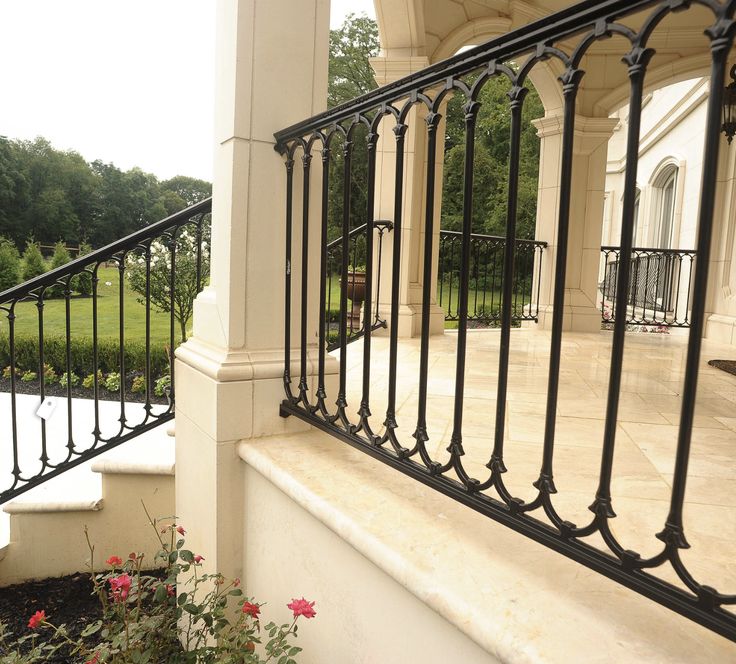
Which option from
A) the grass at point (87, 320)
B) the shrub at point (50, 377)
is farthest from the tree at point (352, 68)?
the shrub at point (50, 377)

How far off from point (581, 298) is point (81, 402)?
6.77m

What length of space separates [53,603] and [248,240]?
2663mm

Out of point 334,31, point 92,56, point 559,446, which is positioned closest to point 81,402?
point 559,446

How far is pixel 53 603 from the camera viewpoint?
10.5 ft

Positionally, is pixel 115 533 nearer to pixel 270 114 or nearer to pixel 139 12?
pixel 270 114

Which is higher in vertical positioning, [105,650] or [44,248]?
[44,248]

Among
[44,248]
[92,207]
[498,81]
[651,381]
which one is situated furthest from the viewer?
[92,207]

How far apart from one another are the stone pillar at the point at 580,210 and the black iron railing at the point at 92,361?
4966 millimetres

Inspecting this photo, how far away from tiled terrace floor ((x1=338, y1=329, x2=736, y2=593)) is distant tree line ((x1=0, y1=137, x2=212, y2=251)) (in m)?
25.0

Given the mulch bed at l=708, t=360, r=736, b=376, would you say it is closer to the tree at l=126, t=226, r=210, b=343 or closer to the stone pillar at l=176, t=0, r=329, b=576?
the stone pillar at l=176, t=0, r=329, b=576

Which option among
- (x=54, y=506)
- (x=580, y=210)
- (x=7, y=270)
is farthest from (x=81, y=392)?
(x=7, y=270)

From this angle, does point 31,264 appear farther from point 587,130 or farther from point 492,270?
point 587,130

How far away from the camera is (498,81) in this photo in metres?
16.9

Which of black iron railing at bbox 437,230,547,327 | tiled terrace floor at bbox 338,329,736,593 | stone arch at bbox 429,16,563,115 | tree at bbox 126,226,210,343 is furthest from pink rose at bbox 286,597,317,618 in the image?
tree at bbox 126,226,210,343
